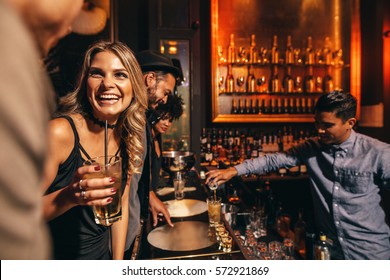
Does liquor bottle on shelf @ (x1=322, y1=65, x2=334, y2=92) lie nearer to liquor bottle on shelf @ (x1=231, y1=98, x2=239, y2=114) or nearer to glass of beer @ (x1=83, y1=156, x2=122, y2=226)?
liquor bottle on shelf @ (x1=231, y1=98, x2=239, y2=114)

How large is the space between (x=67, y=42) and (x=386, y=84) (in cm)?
359

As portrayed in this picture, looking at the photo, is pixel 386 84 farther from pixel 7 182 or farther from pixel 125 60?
pixel 7 182

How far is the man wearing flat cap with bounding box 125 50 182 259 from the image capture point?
1260 mm

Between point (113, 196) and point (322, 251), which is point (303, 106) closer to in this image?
point (322, 251)

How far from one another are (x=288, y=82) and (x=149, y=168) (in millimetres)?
2463

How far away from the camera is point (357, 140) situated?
59.5 inches

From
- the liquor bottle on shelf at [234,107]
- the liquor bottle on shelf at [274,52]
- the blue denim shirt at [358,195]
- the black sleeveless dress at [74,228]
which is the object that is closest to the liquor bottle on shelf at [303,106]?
the liquor bottle on shelf at [274,52]

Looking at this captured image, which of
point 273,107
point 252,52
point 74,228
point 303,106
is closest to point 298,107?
point 303,106

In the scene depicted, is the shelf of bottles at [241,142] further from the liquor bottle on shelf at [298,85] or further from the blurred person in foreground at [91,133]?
the blurred person in foreground at [91,133]

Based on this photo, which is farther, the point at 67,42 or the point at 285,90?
the point at 285,90

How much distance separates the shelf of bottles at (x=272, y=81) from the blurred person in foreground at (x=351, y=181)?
1664 millimetres

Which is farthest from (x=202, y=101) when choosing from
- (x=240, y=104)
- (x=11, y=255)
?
(x=11, y=255)

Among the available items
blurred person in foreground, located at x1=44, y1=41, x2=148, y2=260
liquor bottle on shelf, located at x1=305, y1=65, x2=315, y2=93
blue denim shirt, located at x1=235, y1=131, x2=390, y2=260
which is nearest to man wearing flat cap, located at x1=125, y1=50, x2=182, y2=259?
blurred person in foreground, located at x1=44, y1=41, x2=148, y2=260

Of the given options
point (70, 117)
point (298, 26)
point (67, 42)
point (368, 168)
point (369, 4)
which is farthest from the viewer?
point (298, 26)
